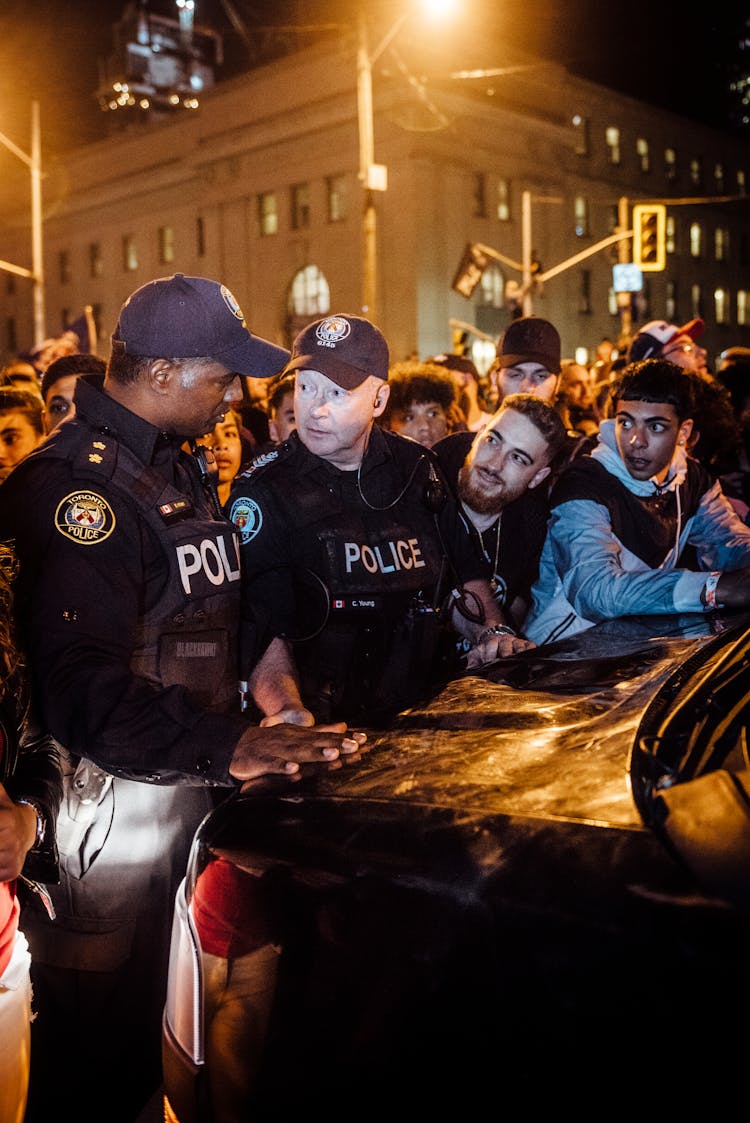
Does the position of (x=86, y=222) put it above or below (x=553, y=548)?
above

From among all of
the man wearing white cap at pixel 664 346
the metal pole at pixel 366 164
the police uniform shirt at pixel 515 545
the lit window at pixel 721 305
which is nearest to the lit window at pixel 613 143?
the lit window at pixel 721 305

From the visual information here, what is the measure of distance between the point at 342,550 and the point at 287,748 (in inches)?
49.3

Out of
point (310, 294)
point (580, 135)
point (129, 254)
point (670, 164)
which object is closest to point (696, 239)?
point (670, 164)

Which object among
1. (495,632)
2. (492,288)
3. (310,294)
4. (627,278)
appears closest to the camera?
(495,632)

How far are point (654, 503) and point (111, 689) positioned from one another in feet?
8.41

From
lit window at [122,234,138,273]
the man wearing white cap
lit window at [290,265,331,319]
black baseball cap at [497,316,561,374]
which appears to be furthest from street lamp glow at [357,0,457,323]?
lit window at [122,234,138,273]

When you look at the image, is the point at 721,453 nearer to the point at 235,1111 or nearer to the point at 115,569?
the point at 115,569

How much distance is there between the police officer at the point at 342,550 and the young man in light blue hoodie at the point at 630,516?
1.22 ft

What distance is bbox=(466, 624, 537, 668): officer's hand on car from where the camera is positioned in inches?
139

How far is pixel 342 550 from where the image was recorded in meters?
3.45

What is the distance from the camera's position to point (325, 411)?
11.7ft

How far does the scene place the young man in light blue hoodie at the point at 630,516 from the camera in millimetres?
3771

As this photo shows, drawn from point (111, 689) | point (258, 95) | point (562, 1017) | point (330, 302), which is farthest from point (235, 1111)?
point (258, 95)

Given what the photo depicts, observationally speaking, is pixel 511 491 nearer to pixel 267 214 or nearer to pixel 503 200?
pixel 503 200
